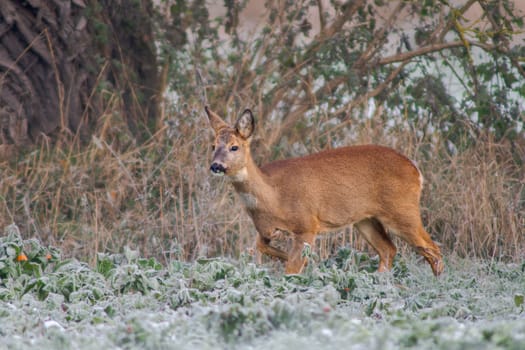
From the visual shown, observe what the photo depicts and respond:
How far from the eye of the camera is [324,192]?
26.0 ft

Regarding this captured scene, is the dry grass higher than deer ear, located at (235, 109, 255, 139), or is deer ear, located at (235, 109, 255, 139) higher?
deer ear, located at (235, 109, 255, 139)

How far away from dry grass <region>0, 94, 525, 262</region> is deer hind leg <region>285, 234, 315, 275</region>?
2.88 ft

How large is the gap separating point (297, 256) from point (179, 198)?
6.50ft

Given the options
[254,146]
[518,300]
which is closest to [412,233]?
[518,300]

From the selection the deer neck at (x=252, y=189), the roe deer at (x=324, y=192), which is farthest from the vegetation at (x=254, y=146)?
the deer neck at (x=252, y=189)

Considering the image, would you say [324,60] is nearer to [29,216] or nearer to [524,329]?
[29,216]

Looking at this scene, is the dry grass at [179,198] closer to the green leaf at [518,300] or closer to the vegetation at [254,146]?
the vegetation at [254,146]

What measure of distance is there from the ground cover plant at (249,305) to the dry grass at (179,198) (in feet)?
2.20

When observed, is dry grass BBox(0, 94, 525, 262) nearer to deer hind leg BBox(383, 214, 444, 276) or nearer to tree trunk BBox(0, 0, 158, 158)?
tree trunk BBox(0, 0, 158, 158)

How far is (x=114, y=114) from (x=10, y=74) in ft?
3.84

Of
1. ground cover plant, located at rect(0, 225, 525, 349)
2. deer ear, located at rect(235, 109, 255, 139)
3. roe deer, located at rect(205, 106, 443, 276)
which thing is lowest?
ground cover plant, located at rect(0, 225, 525, 349)

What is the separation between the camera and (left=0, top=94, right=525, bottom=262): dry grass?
8.72 metres

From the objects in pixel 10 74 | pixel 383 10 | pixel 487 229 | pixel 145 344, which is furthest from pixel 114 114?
pixel 145 344

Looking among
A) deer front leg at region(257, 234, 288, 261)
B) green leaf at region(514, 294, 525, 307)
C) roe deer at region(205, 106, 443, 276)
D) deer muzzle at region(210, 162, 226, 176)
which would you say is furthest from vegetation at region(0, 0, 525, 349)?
deer muzzle at region(210, 162, 226, 176)
